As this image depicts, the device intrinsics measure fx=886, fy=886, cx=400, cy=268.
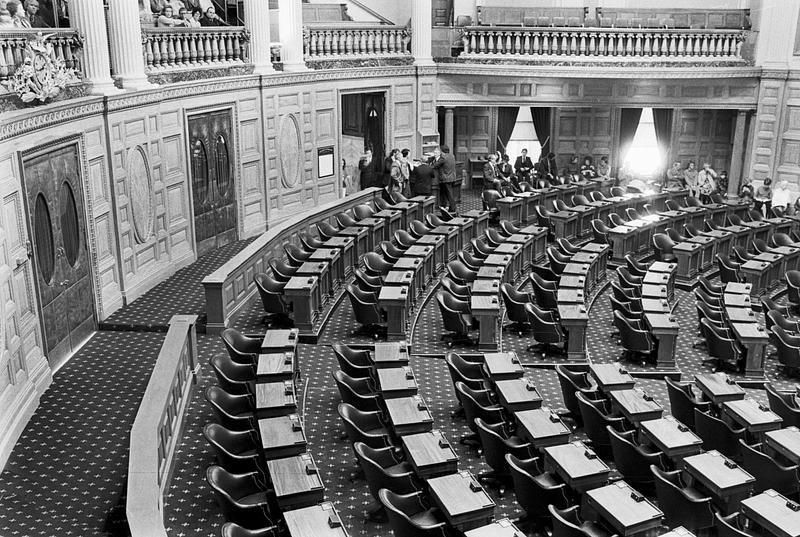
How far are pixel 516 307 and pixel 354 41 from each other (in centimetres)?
845

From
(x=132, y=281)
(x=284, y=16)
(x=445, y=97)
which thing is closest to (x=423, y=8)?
(x=445, y=97)

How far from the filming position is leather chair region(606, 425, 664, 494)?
8102 millimetres

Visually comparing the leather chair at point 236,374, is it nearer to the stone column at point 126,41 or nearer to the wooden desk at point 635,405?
the wooden desk at point 635,405

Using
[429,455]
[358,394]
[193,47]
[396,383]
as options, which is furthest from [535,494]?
[193,47]

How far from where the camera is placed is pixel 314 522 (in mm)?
6566

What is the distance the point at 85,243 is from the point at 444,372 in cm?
486

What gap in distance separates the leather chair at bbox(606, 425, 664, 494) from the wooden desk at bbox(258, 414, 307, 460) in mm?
2879

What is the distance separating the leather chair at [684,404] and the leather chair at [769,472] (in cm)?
104

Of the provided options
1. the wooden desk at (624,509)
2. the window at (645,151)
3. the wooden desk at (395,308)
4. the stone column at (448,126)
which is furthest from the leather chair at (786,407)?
the window at (645,151)

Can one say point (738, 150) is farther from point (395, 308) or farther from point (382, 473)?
point (382, 473)

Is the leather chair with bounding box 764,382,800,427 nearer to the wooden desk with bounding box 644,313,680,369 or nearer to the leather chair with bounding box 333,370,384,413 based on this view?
the wooden desk with bounding box 644,313,680,369

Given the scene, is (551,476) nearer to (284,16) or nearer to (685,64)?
(284,16)

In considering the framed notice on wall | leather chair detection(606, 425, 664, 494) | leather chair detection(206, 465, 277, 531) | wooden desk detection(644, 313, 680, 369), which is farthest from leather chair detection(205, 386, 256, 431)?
the framed notice on wall

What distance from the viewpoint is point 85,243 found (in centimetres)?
1133
